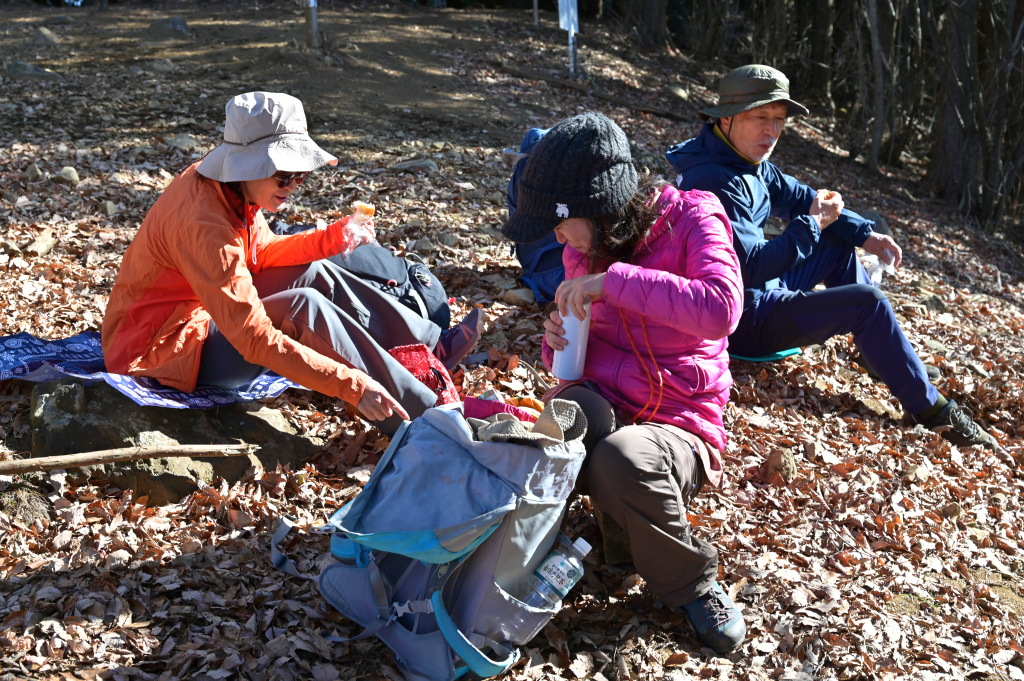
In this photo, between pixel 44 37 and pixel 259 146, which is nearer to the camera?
pixel 259 146

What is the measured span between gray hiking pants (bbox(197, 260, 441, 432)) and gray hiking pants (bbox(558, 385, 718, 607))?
107 cm

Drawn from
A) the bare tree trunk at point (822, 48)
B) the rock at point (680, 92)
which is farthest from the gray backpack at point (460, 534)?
the bare tree trunk at point (822, 48)

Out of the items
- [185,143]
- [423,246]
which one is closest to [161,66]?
[185,143]

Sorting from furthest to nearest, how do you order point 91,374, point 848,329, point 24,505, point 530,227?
point 848,329 < point 91,374 < point 24,505 < point 530,227

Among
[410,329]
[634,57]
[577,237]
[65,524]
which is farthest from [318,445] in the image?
[634,57]

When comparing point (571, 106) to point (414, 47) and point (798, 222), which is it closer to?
point (414, 47)

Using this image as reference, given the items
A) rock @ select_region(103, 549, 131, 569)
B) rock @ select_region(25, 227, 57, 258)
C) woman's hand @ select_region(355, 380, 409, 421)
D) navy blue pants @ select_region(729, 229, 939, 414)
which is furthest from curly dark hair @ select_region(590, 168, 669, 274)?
rock @ select_region(25, 227, 57, 258)

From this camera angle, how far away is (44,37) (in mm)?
10719

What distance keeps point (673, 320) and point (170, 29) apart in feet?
37.4

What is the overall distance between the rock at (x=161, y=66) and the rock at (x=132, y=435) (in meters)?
7.72

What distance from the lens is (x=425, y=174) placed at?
24.5 feet

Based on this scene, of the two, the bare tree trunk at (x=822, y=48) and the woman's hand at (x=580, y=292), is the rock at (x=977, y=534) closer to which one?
the woman's hand at (x=580, y=292)

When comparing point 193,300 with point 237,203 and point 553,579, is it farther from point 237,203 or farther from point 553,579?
point 553,579

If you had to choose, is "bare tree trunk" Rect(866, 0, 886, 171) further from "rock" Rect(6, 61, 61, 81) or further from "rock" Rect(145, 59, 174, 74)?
"rock" Rect(6, 61, 61, 81)
